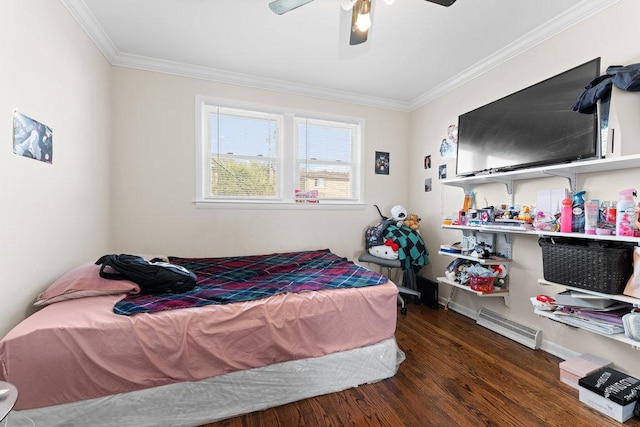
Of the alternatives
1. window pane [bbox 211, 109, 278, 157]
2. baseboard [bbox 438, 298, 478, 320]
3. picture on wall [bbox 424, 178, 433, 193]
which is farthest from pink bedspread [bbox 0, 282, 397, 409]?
picture on wall [bbox 424, 178, 433, 193]

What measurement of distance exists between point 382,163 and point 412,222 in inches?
33.7

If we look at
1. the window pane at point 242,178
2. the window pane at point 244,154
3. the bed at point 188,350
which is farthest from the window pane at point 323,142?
the bed at point 188,350

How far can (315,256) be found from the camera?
3.01 metres

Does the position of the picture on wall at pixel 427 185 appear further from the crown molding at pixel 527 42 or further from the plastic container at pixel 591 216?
the plastic container at pixel 591 216

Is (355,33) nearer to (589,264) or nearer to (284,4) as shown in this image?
(284,4)

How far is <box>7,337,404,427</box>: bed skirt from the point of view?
1.29 metres

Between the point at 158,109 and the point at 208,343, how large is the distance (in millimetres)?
2361

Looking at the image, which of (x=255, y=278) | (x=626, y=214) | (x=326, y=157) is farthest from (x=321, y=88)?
(x=626, y=214)

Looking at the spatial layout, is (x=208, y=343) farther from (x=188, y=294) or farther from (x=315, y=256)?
(x=315, y=256)

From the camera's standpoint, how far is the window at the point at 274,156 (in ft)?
9.84

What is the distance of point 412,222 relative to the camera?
3416mm

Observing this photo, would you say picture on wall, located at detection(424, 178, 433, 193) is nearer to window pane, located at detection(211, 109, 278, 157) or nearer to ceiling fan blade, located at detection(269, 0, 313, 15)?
window pane, located at detection(211, 109, 278, 157)

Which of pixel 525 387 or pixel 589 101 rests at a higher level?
pixel 589 101

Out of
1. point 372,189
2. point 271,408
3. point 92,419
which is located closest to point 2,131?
point 92,419
